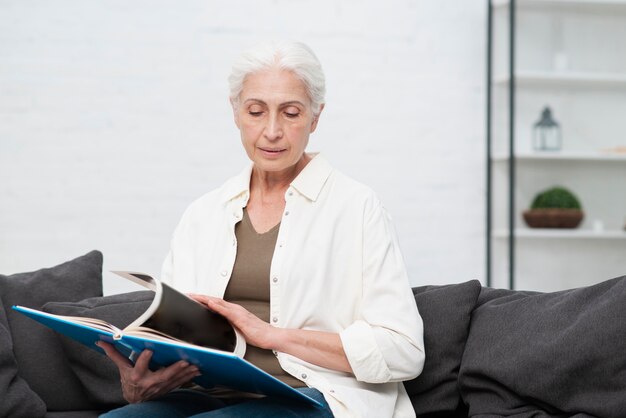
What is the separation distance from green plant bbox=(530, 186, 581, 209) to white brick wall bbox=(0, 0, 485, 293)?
320 millimetres

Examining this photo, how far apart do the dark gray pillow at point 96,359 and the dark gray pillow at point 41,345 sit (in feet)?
0.12

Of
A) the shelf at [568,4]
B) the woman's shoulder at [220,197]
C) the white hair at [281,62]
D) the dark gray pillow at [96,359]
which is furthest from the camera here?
the shelf at [568,4]

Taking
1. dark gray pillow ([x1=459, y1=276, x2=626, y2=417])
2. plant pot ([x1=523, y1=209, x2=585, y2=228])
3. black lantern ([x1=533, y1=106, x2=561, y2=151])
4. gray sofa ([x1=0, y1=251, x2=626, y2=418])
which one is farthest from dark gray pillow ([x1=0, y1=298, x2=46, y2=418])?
black lantern ([x1=533, y1=106, x2=561, y2=151])

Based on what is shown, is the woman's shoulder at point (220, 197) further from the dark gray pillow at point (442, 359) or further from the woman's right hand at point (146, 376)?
the dark gray pillow at point (442, 359)

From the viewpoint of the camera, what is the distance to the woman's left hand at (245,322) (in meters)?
1.86

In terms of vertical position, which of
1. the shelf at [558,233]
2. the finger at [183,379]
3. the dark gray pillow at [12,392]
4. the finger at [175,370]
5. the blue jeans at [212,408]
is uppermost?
the finger at [175,370]

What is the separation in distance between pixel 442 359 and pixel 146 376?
853 millimetres

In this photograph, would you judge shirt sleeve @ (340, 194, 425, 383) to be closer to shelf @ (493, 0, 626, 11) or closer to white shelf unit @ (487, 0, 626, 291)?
white shelf unit @ (487, 0, 626, 291)

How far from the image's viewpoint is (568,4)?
4777mm

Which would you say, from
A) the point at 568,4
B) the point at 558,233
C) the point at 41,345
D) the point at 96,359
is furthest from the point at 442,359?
the point at 568,4

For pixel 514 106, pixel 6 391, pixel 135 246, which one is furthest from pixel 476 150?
pixel 6 391

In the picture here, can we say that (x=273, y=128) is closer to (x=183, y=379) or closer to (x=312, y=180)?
(x=312, y=180)

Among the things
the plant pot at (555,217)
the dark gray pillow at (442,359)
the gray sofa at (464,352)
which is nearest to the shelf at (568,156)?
the plant pot at (555,217)

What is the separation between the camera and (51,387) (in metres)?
2.52
